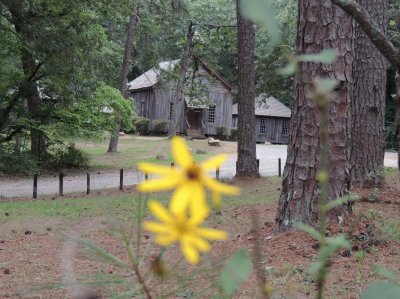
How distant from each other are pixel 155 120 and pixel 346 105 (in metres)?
37.4

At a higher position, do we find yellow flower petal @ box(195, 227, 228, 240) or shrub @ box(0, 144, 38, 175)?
yellow flower petal @ box(195, 227, 228, 240)

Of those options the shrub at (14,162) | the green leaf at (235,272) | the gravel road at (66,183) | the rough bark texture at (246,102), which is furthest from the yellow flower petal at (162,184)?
the shrub at (14,162)

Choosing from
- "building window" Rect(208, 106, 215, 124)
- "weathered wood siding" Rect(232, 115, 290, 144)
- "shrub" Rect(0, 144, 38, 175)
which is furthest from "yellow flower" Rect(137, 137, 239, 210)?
"weathered wood siding" Rect(232, 115, 290, 144)

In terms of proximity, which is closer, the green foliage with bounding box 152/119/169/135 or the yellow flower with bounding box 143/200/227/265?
the yellow flower with bounding box 143/200/227/265

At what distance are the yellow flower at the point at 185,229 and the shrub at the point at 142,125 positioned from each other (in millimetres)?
41113

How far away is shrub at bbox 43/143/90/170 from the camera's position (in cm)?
2084

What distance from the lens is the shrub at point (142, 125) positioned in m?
41.6

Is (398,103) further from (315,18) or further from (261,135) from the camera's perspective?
(261,135)

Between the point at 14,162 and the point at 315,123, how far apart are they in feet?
48.0

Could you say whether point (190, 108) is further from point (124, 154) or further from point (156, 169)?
point (156, 169)

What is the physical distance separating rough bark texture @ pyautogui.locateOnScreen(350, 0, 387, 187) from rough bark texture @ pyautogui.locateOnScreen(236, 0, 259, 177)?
4613 millimetres

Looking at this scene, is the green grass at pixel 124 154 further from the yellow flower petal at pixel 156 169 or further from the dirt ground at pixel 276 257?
the yellow flower petal at pixel 156 169

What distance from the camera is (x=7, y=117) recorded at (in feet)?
58.1

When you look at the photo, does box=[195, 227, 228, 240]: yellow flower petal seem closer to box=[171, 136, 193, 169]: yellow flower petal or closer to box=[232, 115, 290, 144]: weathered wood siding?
box=[171, 136, 193, 169]: yellow flower petal
